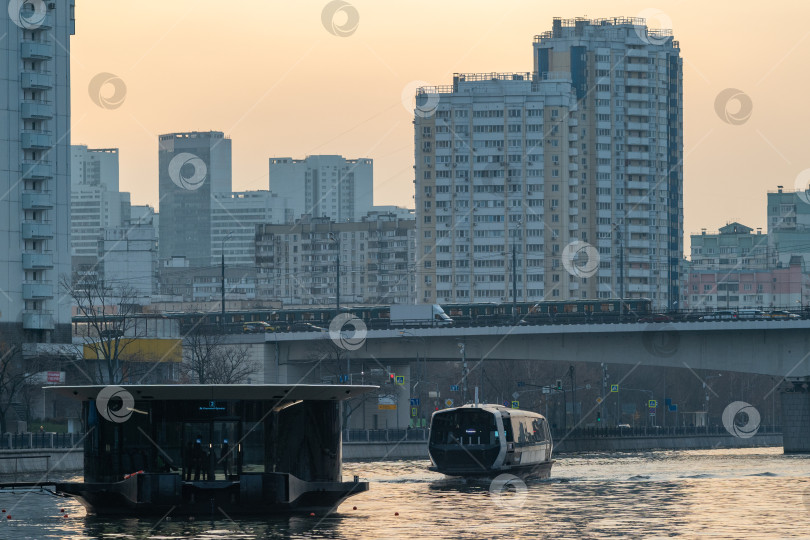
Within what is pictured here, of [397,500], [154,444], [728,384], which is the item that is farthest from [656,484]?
[728,384]

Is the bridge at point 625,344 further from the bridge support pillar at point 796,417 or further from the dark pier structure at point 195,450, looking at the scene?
the dark pier structure at point 195,450

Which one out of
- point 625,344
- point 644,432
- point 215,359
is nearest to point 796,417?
point 625,344

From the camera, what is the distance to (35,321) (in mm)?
115500

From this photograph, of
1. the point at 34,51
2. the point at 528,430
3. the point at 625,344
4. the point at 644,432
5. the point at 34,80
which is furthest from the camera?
the point at 644,432

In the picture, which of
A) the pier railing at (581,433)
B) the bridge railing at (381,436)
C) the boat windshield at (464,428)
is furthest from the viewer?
the pier railing at (581,433)

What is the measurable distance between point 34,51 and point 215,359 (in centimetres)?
2456

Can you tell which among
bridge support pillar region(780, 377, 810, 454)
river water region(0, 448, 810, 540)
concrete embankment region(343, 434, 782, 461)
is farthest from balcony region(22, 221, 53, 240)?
river water region(0, 448, 810, 540)

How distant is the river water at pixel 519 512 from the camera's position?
40406 millimetres

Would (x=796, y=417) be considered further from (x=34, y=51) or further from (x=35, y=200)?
(x=34, y=51)

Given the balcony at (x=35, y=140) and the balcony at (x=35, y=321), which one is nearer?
the balcony at (x=35, y=140)

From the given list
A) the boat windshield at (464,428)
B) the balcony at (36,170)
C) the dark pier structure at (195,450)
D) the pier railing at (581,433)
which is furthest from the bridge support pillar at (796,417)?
the dark pier structure at (195,450)

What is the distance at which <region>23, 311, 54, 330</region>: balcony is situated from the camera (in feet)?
379

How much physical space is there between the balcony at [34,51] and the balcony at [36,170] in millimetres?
7272

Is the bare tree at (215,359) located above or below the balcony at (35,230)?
below
